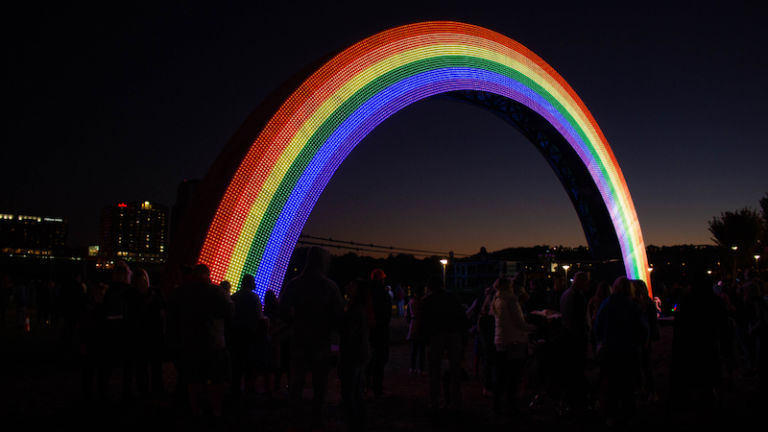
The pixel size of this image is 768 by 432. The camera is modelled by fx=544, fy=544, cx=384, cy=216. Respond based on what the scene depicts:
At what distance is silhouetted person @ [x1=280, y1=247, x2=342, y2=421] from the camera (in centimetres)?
543

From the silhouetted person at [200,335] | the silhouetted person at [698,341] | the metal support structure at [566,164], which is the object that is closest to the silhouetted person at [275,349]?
the silhouetted person at [200,335]

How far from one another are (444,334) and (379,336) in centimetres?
165

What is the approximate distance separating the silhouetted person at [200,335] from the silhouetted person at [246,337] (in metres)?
1.50

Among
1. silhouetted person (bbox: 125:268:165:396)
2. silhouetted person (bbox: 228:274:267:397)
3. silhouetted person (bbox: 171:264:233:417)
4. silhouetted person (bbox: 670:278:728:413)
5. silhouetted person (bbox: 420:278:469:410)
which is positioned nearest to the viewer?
silhouetted person (bbox: 171:264:233:417)

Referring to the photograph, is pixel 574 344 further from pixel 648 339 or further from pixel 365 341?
pixel 365 341

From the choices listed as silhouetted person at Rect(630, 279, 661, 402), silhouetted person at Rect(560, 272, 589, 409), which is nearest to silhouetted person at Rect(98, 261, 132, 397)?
silhouetted person at Rect(560, 272, 589, 409)

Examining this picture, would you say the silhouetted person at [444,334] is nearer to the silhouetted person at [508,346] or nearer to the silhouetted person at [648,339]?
the silhouetted person at [508,346]

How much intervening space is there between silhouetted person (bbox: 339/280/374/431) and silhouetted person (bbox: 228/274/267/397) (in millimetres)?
2424

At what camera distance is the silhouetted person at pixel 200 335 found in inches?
236

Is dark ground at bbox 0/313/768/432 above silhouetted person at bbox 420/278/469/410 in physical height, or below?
below

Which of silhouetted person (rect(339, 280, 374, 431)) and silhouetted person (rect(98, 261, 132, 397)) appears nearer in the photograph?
silhouetted person (rect(339, 280, 374, 431))

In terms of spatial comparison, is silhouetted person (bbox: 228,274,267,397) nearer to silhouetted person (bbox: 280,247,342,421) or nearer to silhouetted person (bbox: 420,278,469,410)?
silhouetted person (bbox: 280,247,342,421)

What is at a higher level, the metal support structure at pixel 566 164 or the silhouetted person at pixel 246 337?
the metal support structure at pixel 566 164

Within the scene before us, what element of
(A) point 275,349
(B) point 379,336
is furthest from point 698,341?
(A) point 275,349
